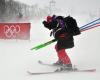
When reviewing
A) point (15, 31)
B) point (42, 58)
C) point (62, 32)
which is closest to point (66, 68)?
point (62, 32)

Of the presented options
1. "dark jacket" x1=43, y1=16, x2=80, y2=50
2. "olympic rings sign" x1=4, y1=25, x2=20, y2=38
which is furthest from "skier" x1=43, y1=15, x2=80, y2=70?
"olympic rings sign" x1=4, y1=25, x2=20, y2=38

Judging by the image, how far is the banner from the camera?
8203mm

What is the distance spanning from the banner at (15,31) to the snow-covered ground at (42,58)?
326 mm

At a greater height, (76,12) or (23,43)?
(76,12)

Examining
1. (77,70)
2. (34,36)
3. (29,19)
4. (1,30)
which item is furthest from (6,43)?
(29,19)

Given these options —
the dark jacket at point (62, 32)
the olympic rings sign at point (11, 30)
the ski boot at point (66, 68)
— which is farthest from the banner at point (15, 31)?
the ski boot at point (66, 68)

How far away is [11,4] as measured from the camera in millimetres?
12172

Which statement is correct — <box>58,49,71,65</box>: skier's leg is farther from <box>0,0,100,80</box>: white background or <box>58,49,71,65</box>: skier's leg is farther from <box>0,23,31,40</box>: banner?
<box>0,23,31,40</box>: banner

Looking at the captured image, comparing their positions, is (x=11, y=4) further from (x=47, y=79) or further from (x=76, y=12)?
(x=47, y=79)

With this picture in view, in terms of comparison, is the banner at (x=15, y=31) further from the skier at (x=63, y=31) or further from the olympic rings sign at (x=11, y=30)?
the skier at (x=63, y=31)

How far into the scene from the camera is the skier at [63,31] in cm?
452

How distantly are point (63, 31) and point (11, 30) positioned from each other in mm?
3913

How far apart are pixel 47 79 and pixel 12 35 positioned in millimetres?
4392

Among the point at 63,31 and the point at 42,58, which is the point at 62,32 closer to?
the point at 63,31
